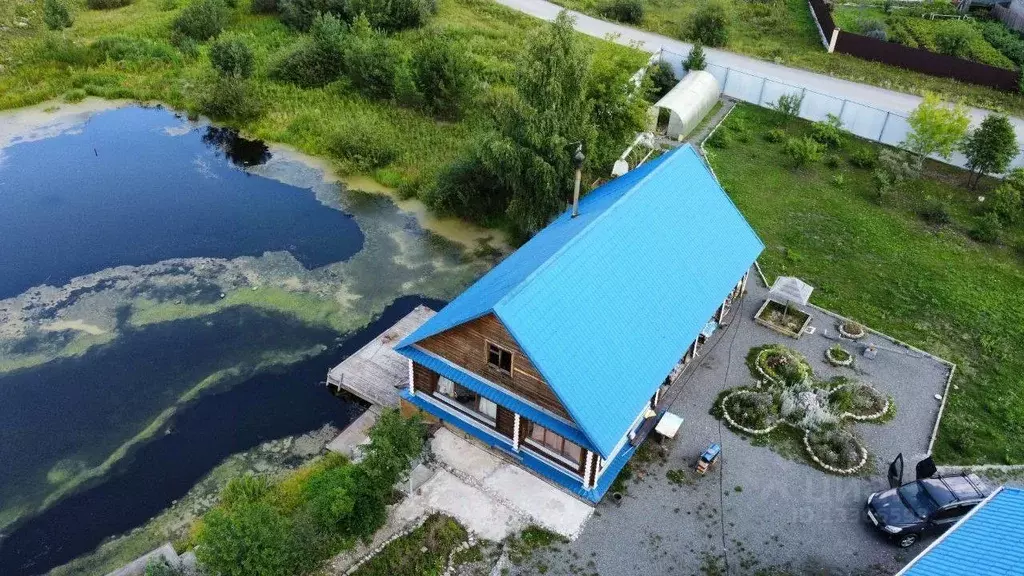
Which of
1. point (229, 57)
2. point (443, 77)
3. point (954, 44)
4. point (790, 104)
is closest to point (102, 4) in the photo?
point (229, 57)

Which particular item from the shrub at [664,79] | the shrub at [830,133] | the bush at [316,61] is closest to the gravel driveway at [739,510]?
the shrub at [830,133]

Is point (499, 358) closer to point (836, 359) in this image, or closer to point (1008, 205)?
point (836, 359)

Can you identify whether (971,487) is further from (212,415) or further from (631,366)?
(212,415)

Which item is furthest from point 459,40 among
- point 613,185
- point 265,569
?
point 265,569

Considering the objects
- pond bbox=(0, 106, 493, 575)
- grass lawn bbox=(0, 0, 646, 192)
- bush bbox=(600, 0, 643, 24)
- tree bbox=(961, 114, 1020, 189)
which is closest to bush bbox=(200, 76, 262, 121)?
grass lawn bbox=(0, 0, 646, 192)

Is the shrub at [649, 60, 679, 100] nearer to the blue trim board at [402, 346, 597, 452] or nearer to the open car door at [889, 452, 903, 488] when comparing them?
the open car door at [889, 452, 903, 488]

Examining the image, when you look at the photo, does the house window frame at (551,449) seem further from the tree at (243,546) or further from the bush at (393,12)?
the bush at (393,12)
